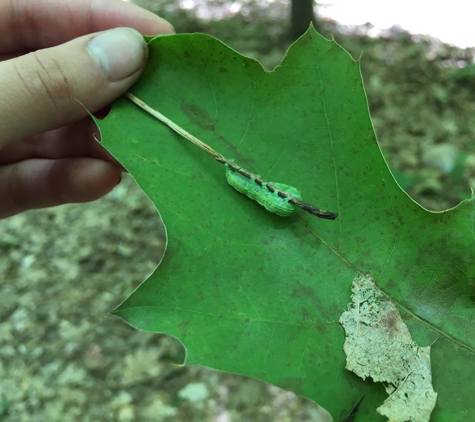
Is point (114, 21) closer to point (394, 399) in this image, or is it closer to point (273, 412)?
point (394, 399)

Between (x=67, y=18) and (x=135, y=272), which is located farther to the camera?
(x=135, y=272)

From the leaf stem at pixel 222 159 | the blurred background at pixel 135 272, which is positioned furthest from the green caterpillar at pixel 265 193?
the blurred background at pixel 135 272

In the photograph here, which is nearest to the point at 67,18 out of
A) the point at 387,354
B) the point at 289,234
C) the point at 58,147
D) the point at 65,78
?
the point at 58,147

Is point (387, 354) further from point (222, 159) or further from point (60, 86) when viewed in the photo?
point (60, 86)

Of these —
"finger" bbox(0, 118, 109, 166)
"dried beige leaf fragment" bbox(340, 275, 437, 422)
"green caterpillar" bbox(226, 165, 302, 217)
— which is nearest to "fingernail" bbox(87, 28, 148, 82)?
"green caterpillar" bbox(226, 165, 302, 217)

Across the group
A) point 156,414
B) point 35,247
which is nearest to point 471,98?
point 156,414

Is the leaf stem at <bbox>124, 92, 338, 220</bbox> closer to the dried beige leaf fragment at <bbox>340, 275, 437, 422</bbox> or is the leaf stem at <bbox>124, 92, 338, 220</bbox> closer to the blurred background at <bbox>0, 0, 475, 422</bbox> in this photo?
the dried beige leaf fragment at <bbox>340, 275, 437, 422</bbox>

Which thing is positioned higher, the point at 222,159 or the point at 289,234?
the point at 222,159
